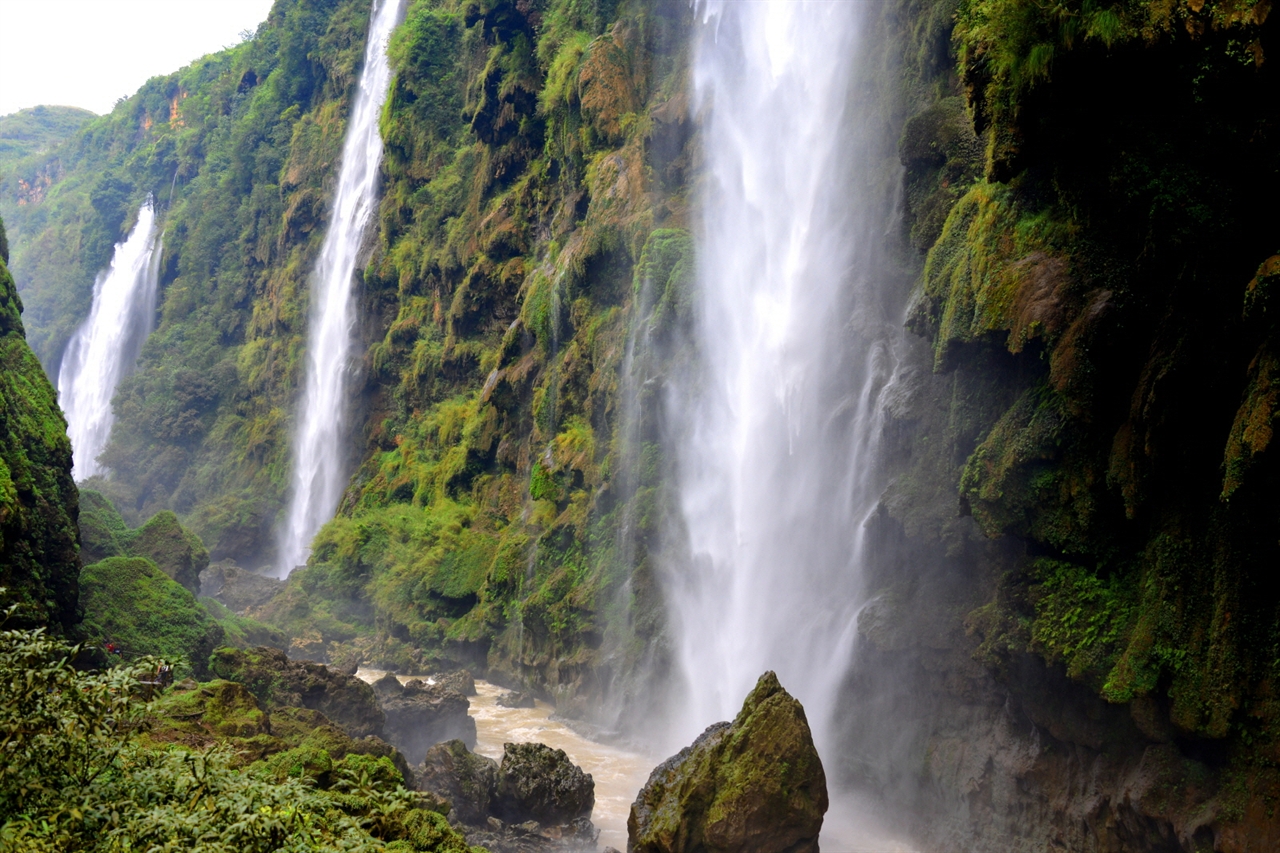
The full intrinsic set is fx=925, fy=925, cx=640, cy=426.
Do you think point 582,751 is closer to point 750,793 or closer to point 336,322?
point 750,793

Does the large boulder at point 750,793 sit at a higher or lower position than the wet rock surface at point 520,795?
higher

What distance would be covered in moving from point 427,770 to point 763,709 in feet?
17.6

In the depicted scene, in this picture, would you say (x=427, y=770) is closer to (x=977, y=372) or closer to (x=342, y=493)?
(x=977, y=372)

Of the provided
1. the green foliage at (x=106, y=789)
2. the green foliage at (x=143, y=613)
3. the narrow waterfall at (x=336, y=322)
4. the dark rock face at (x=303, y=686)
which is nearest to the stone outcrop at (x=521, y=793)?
the dark rock face at (x=303, y=686)

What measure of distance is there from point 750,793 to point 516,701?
11568 mm

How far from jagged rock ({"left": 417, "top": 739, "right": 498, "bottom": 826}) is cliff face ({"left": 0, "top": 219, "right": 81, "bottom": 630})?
508cm

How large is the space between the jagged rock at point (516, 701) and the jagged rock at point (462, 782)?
7.08 meters

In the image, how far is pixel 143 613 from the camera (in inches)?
628

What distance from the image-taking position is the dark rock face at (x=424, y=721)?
16.1 meters

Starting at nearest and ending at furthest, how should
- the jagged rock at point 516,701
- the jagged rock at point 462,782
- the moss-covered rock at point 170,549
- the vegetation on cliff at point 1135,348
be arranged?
the vegetation on cliff at point 1135,348 → the jagged rock at point 462,782 → the jagged rock at point 516,701 → the moss-covered rock at point 170,549

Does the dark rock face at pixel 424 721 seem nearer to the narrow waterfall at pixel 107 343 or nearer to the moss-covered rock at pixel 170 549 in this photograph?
the moss-covered rock at pixel 170 549

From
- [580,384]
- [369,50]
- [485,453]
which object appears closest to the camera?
[580,384]

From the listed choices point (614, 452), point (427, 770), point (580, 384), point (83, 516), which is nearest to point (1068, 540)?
point (427, 770)

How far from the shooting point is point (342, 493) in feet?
118
